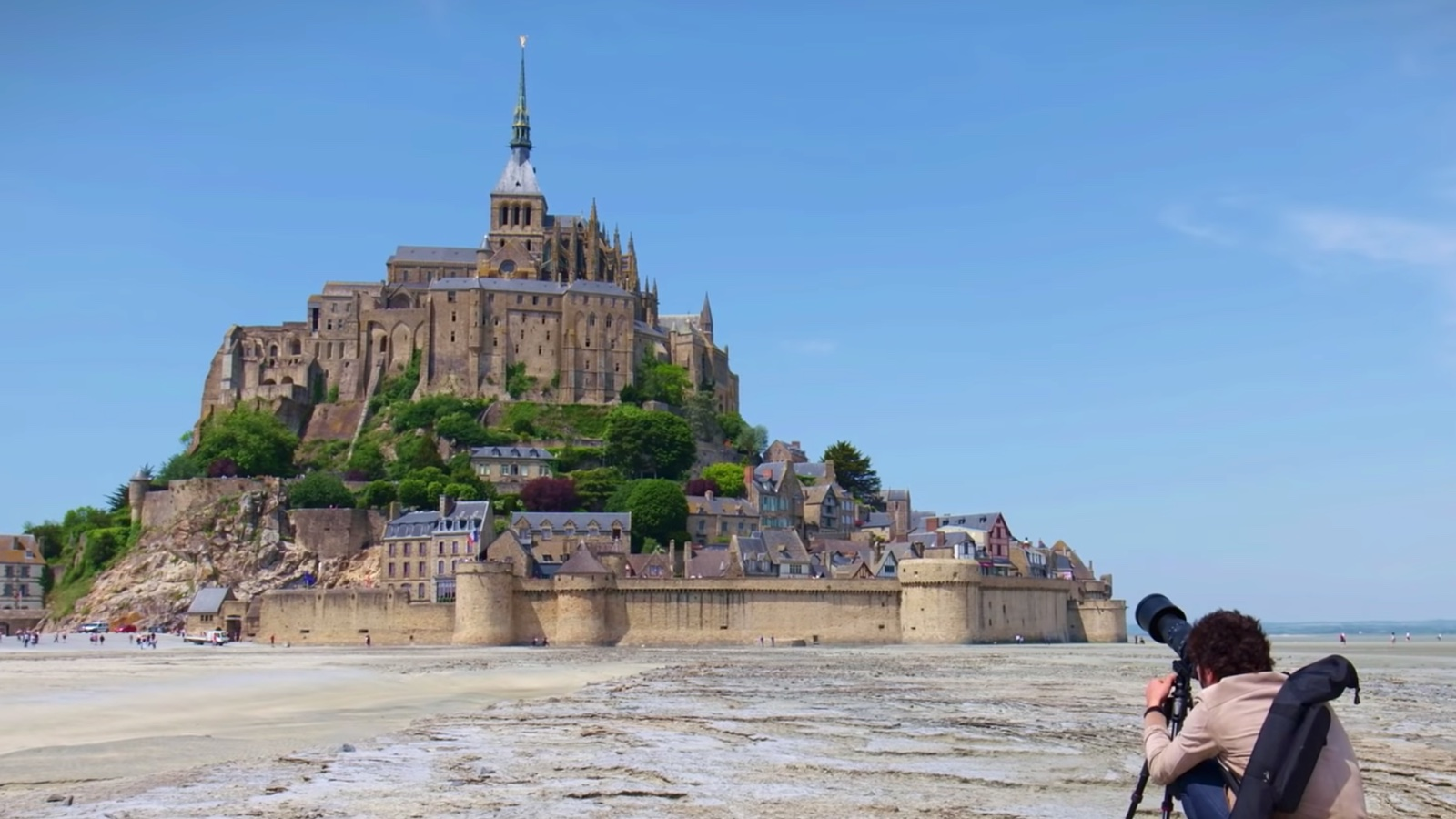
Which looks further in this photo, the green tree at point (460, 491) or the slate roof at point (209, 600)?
the green tree at point (460, 491)

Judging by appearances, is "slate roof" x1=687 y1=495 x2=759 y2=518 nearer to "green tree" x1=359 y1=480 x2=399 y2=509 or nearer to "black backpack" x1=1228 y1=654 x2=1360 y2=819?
"green tree" x1=359 y1=480 x2=399 y2=509

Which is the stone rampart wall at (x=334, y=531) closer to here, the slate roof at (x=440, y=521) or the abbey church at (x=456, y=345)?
the slate roof at (x=440, y=521)

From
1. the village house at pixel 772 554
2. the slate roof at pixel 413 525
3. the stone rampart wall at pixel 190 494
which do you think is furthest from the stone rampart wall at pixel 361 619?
the stone rampart wall at pixel 190 494

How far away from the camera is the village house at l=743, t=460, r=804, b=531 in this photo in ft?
270

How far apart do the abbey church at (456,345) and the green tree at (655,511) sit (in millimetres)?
Answer: 16393

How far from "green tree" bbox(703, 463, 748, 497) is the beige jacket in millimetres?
78676

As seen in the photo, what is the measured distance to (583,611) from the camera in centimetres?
6412

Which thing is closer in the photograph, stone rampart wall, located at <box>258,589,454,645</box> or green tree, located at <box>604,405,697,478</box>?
stone rampart wall, located at <box>258,589,454,645</box>

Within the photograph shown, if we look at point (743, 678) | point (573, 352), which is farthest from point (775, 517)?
point (743, 678)

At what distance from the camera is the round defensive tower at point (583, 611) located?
210 ft

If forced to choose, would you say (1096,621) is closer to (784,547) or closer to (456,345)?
(784,547)

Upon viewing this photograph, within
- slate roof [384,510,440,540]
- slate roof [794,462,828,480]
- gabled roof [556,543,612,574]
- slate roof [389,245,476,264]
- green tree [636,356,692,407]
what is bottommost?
gabled roof [556,543,612,574]

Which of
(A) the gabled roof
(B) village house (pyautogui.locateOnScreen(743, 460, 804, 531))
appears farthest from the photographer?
(B) village house (pyautogui.locateOnScreen(743, 460, 804, 531))

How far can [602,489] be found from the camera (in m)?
80.9
